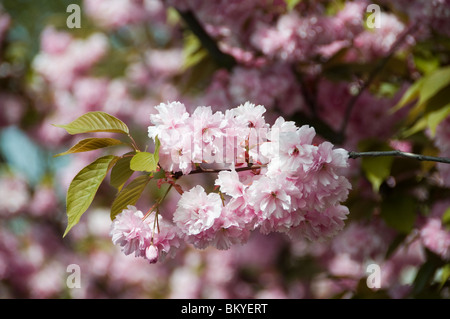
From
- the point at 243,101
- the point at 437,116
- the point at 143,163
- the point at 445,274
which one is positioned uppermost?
the point at 243,101

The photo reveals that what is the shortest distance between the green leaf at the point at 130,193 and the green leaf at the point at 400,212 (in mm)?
777

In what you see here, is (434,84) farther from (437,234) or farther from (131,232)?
(131,232)

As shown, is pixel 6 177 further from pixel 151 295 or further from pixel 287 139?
pixel 287 139

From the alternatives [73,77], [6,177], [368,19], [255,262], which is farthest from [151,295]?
[368,19]

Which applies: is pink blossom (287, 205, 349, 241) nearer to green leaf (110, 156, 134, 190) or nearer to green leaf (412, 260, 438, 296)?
green leaf (110, 156, 134, 190)

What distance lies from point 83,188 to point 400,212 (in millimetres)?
902

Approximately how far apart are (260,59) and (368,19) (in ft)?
1.35

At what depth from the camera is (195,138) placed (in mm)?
648

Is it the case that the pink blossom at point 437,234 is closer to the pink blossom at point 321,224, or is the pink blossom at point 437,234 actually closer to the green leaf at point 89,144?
the pink blossom at point 321,224

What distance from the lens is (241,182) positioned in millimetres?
683

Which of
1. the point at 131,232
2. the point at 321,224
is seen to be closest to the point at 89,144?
the point at 131,232

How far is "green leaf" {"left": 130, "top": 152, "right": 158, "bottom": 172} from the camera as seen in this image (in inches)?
23.8

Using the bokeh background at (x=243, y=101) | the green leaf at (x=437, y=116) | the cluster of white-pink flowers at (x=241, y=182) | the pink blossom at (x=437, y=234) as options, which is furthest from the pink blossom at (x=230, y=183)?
the pink blossom at (x=437, y=234)
